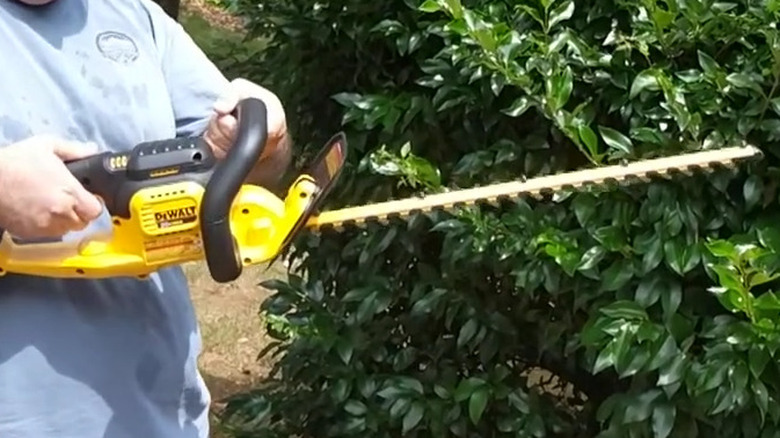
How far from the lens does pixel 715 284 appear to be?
9.25 ft

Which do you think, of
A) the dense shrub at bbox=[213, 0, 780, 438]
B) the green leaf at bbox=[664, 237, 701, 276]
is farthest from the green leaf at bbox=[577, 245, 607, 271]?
the green leaf at bbox=[664, 237, 701, 276]

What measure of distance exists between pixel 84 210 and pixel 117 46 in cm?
33

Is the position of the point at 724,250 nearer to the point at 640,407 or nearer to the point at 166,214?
the point at 640,407

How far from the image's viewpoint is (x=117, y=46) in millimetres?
2152

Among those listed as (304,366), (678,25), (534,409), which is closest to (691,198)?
(678,25)

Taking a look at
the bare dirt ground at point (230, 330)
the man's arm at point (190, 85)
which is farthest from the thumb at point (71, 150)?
the bare dirt ground at point (230, 330)

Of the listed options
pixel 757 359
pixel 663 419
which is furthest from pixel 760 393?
pixel 663 419

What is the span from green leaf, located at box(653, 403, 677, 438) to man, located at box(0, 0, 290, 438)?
104 cm

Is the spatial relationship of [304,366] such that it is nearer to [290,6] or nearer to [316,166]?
[290,6]

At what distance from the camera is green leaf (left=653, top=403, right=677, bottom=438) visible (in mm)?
2844

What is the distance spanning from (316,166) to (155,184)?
0.97 ft

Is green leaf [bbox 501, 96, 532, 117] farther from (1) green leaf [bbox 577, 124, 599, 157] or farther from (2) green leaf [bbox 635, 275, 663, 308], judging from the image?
(2) green leaf [bbox 635, 275, 663, 308]

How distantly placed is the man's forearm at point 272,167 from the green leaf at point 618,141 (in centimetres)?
75

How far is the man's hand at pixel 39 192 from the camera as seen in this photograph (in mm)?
1910
